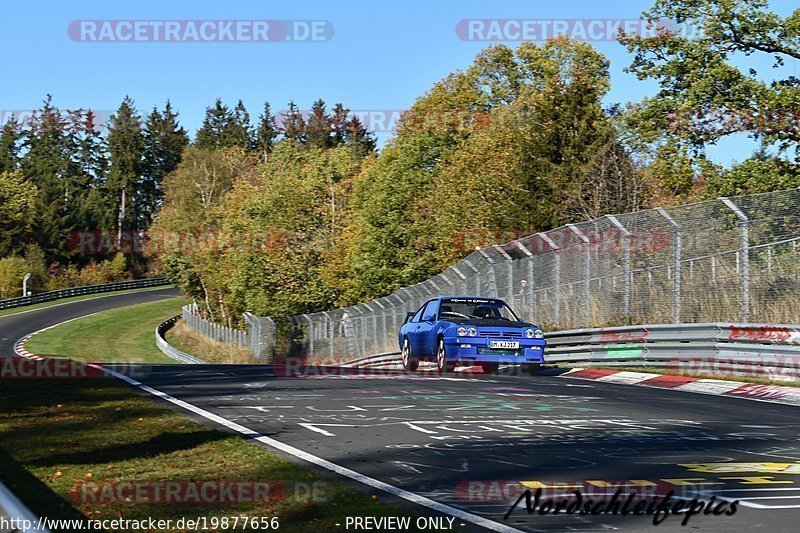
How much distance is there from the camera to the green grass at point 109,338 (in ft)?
206

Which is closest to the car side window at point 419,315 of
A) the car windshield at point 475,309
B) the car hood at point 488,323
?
the car windshield at point 475,309

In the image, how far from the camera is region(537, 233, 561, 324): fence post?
24184mm

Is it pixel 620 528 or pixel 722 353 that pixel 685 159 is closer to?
pixel 722 353

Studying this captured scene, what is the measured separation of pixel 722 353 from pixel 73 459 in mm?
12899

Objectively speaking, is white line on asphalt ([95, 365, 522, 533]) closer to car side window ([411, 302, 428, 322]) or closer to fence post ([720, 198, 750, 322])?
fence post ([720, 198, 750, 322])

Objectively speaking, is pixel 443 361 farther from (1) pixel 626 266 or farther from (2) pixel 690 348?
(2) pixel 690 348

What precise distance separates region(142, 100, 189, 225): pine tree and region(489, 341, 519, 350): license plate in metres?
128

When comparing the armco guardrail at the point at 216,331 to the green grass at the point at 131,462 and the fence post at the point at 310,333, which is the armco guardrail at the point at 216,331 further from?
the green grass at the point at 131,462

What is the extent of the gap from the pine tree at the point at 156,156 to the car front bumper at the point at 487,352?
128 metres

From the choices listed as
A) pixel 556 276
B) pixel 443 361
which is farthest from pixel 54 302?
pixel 443 361

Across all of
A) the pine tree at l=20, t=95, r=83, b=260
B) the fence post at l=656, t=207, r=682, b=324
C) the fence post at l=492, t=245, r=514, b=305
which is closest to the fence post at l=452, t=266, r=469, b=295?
the fence post at l=492, t=245, r=514, b=305

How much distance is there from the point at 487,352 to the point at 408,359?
3.85 m

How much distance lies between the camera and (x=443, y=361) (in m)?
20.5

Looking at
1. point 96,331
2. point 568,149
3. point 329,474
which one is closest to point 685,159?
point 568,149
